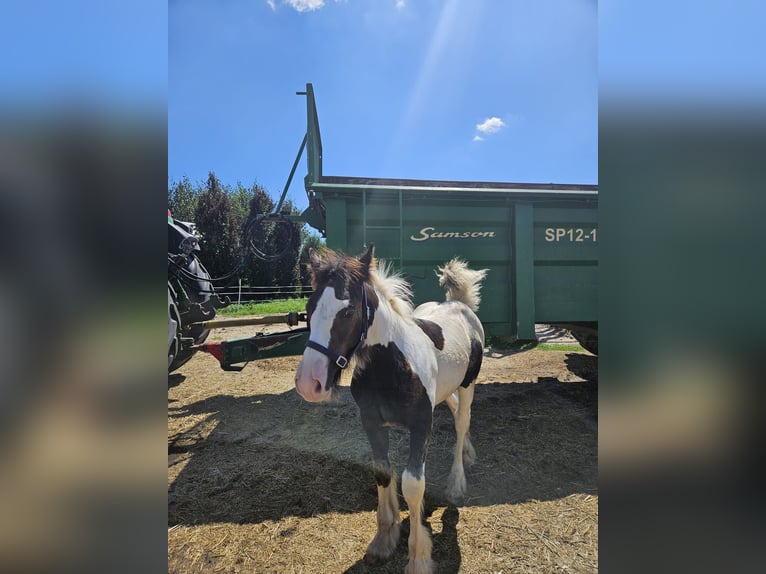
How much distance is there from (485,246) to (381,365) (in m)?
2.24

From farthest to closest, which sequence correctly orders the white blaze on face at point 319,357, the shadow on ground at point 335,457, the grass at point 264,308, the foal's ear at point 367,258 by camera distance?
the grass at point 264,308 < the shadow on ground at point 335,457 < the foal's ear at point 367,258 < the white blaze on face at point 319,357

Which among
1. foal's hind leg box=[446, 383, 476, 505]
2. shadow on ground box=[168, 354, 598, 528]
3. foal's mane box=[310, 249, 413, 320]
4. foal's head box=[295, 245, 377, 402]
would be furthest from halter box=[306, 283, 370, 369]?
foal's hind leg box=[446, 383, 476, 505]

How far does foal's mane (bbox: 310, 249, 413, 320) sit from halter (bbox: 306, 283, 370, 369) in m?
0.10

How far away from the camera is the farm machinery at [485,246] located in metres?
3.36

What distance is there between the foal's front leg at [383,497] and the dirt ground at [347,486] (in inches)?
3.2

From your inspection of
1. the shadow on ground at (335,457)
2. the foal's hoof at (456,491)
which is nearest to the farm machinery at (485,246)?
the shadow on ground at (335,457)

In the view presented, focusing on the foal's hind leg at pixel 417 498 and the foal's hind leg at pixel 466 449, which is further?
the foal's hind leg at pixel 466 449

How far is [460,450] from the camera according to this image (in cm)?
252

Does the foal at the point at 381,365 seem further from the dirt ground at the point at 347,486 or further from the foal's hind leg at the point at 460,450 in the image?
the foal's hind leg at the point at 460,450

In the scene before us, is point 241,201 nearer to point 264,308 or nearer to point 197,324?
point 264,308

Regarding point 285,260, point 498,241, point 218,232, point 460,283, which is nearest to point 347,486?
point 460,283

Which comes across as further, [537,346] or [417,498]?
[537,346]
